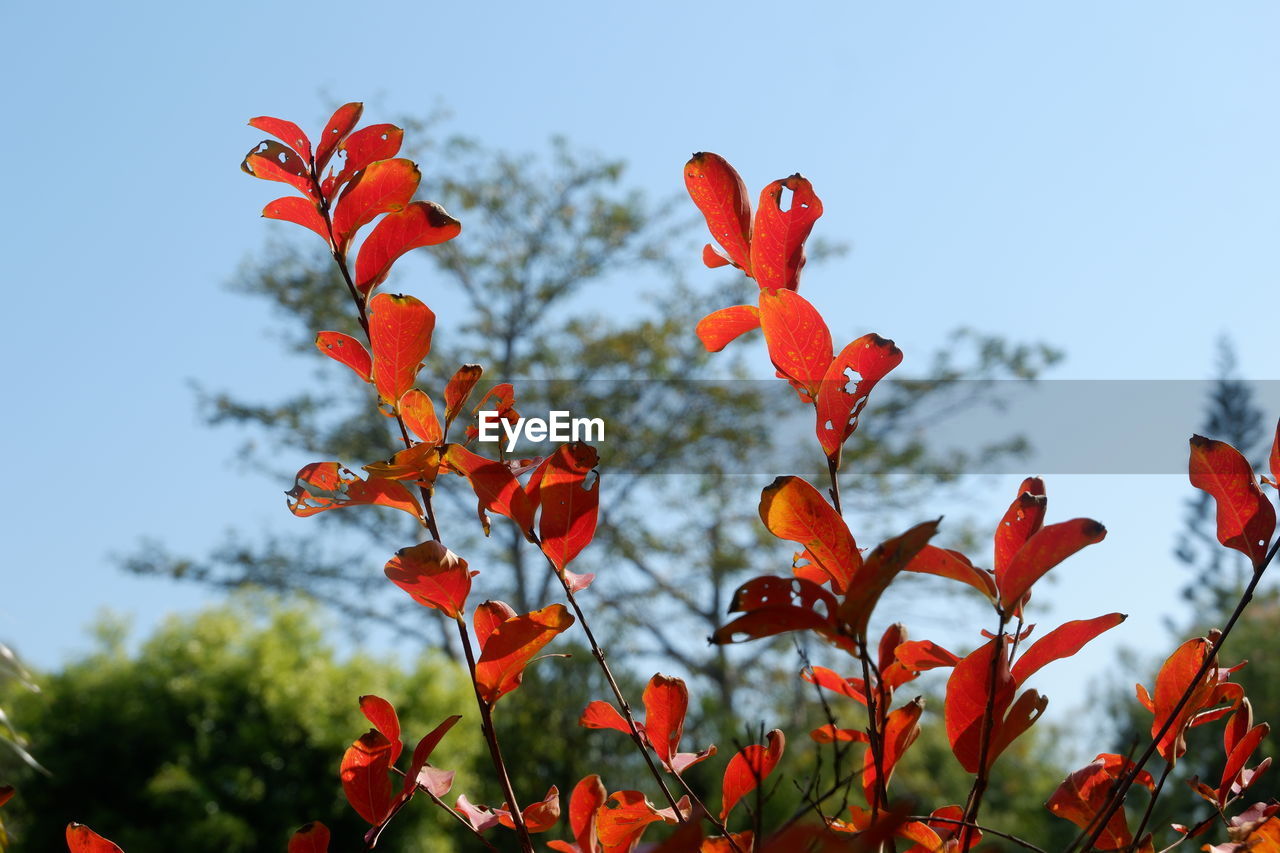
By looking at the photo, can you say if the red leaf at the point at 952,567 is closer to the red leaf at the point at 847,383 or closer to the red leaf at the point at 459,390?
the red leaf at the point at 847,383

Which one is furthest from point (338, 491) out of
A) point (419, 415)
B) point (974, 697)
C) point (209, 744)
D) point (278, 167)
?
point (209, 744)

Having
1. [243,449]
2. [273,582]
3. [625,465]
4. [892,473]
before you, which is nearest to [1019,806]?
[892,473]

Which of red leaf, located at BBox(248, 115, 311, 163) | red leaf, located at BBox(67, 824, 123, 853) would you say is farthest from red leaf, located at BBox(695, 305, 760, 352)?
red leaf, located at BBox(67, 824, 123, 853)

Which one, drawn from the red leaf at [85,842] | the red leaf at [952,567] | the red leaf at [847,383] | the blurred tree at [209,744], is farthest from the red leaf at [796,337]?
the blurred tree at [209,744]

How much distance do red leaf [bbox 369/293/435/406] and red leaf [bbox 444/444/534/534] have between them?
5 cm

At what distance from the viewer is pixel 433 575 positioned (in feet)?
1.39

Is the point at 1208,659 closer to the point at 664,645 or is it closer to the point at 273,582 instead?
the point at 664,645

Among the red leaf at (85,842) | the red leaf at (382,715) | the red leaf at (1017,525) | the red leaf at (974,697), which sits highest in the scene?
the red leaf at (1017,525)

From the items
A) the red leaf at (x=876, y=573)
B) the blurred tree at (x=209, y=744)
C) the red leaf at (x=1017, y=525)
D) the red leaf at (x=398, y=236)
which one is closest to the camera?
the red leaf at (x=876, y=573)

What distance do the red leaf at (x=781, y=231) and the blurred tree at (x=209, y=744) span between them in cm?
470

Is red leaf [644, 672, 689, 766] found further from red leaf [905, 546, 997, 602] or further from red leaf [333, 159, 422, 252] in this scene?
red leaf [333, 159, 422, 252]

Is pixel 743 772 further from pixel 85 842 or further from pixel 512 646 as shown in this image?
pixel 85 842

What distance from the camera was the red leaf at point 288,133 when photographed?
0.50m

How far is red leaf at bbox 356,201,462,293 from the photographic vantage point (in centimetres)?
49
